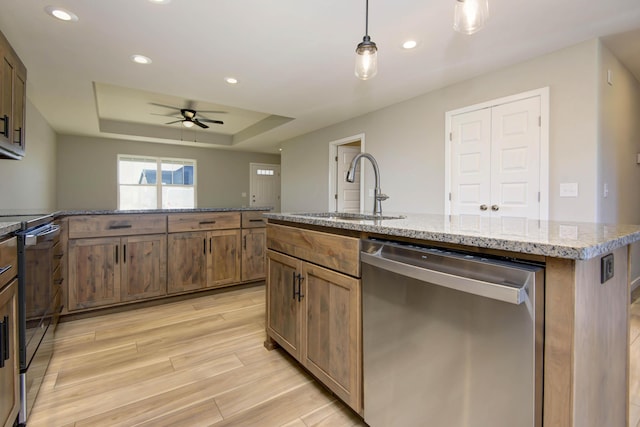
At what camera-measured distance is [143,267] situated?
2.98 meters

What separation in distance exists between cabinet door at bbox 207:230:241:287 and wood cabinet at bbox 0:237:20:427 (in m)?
1.94

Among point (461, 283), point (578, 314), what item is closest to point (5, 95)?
point (461, 283)

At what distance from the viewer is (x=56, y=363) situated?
202cm

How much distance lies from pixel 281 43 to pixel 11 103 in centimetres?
202

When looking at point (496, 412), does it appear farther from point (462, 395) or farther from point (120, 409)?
point (120, 409)

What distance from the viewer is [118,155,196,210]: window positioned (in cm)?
691

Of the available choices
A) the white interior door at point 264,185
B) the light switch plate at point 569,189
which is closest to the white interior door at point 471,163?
the light switch plate at point 569,189

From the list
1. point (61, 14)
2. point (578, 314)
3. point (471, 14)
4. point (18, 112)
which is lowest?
point (578, 314)

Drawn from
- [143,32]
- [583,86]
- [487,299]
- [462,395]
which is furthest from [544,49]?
[143,32]

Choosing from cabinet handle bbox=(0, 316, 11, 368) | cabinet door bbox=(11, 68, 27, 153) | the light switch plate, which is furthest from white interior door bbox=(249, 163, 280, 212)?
cabinet handle bbox=(0, 316, 11, 368)

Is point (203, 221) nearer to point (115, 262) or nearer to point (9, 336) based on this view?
point (115, 262)

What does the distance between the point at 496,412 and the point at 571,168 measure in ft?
8.23

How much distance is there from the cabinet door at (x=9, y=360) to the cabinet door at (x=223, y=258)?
1.94 meters

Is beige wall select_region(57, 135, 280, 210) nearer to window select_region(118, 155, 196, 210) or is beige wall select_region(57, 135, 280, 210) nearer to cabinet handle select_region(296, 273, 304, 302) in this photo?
window select_region(118, 155, 196, 210)
